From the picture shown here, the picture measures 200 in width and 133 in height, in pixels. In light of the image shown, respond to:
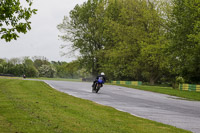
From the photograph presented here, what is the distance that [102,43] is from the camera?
60.0m

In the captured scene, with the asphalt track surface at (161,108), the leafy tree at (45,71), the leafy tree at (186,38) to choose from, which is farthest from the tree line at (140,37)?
the leafy tree at (45,71)

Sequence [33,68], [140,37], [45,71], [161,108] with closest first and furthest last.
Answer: [161,108] < [140,37] < [33,68] < [45,71]

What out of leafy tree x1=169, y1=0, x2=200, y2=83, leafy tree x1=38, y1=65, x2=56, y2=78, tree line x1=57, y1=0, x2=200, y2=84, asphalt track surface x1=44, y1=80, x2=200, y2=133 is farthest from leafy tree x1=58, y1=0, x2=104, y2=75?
leafy tree x1=38, y1=65, x2=56, y2=78

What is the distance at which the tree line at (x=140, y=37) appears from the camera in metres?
36.4

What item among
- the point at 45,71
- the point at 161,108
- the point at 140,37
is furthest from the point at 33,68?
the point at 161,108

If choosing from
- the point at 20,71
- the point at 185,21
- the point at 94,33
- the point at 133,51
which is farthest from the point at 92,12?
the point at 20,71

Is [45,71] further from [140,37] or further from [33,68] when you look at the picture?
[140,37]

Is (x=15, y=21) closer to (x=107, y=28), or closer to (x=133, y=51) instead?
(x=133, y=51)

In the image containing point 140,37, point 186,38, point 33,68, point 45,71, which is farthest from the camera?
point 45,71

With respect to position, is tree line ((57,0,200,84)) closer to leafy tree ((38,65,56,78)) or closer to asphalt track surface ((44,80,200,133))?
asphalt track surface ((44,80,200,133))

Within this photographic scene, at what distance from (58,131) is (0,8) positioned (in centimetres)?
533

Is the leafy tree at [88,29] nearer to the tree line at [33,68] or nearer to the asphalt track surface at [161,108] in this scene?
the tree line at [33,68]

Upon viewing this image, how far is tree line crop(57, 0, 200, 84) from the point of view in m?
36.4

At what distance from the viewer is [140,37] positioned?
163ft
